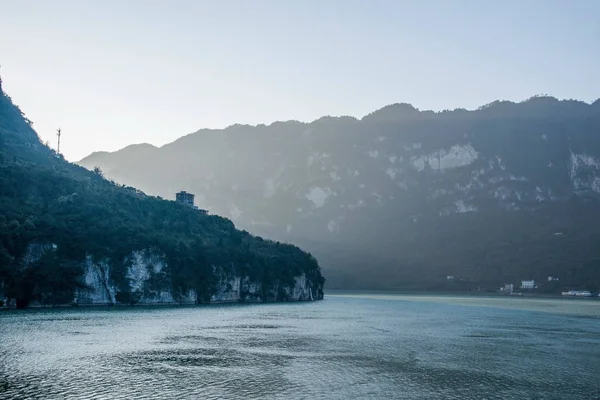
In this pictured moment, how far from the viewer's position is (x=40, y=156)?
196 m

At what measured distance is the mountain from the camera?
122 metres

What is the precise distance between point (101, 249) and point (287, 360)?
298ft

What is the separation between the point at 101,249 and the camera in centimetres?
13500

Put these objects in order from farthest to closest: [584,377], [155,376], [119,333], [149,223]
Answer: [149,223]
[119,333]
[584,377]
[155,376]

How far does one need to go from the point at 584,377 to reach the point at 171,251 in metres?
125

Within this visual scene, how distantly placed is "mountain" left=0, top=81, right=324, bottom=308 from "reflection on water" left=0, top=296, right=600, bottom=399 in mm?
21543

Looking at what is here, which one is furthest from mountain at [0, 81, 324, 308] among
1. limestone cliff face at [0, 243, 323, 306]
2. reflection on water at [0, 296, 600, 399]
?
reflection on water at [0, 296, 600, 399]

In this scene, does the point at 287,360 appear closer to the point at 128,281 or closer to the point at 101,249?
the point at 101,249

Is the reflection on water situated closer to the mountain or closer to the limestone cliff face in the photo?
the mountain

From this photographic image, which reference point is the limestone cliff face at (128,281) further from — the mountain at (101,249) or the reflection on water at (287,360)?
the reflection on water at (287,360)

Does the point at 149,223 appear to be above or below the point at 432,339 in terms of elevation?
above

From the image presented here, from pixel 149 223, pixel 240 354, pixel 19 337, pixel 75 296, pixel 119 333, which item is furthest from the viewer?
pixel 149 223

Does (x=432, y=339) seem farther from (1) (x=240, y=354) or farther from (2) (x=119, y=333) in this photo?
(2) (x=119, y=333)

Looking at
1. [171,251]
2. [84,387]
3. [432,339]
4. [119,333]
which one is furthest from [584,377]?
[171,251]
